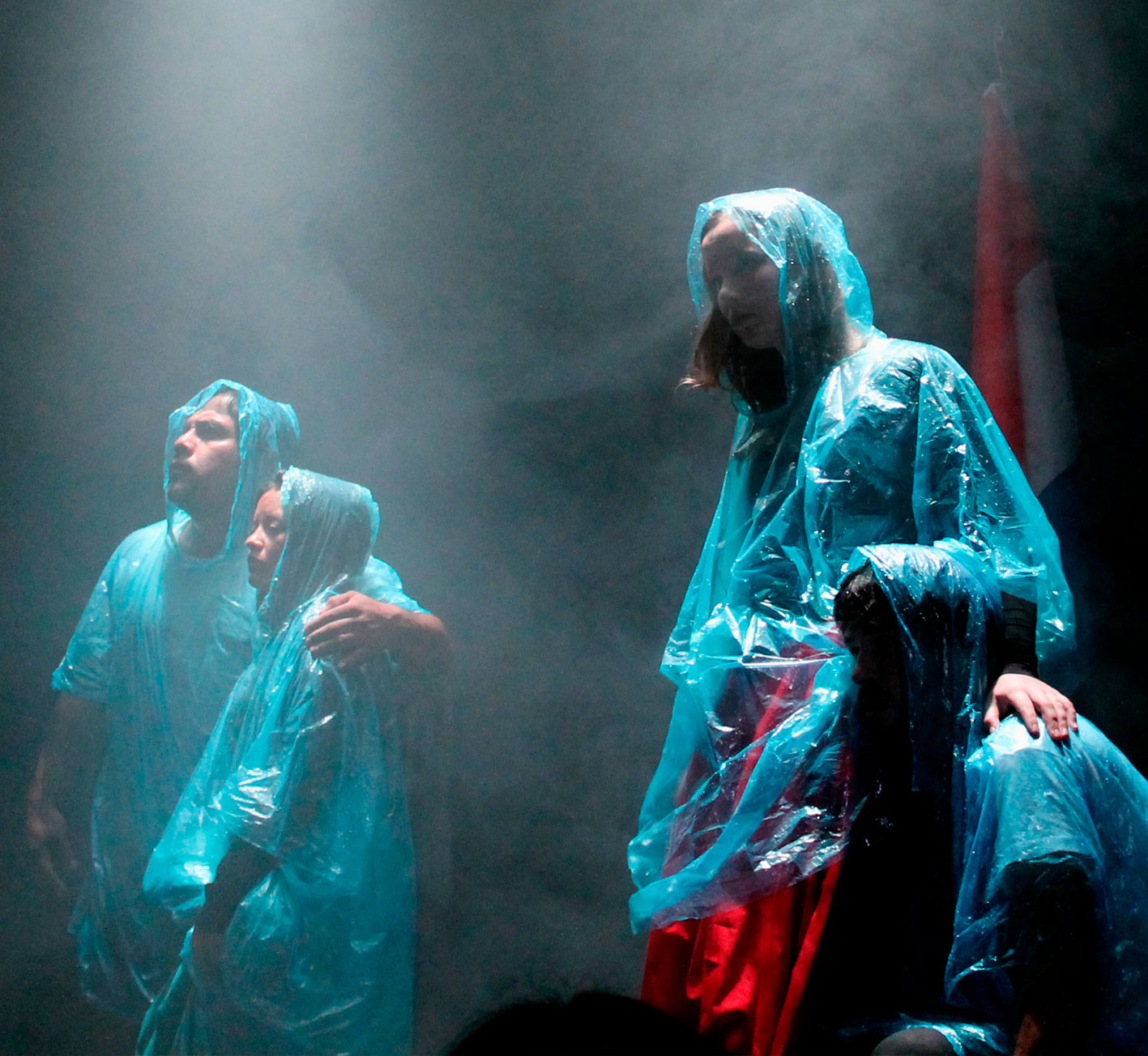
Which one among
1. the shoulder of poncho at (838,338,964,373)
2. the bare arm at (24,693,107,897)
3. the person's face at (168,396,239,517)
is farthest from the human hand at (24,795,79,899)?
the shoulder of poncho at (838,338,964,373)

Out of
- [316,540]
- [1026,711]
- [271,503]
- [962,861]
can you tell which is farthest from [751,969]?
[271,503]

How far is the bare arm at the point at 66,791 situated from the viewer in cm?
177

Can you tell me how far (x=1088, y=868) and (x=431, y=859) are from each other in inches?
39.9

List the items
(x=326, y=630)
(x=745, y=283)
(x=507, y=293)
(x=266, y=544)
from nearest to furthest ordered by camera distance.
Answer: (x=745, y=283) < (x=326, y=630) < (x=266, y=544) < (x=507, y=293)

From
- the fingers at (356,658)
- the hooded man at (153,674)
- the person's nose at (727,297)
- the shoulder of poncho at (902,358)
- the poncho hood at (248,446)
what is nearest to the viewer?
the shoulder of poncho at (902,358)

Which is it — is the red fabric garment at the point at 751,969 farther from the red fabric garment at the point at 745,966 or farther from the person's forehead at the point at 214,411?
the person's forehead at the point at 214,411

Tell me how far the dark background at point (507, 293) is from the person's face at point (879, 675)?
75cm

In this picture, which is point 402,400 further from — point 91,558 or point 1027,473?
point 1027,473

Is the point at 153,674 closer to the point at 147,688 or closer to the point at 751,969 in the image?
the point at 147,688

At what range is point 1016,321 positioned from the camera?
176 cm

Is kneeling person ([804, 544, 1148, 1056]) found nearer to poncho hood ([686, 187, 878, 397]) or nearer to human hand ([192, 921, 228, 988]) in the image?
poncho hood ([686, 187, 878, 397])

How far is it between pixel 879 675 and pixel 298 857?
857mm

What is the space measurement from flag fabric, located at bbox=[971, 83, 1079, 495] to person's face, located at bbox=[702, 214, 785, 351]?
556 millimetres

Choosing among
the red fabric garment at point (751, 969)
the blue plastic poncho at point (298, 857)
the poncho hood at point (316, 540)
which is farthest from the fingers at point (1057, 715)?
the poncho hood at point (316, 540)
